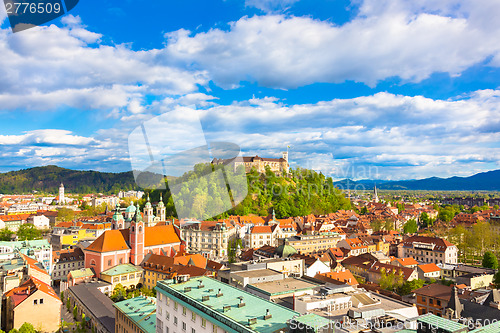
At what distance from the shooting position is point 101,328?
1830 cm

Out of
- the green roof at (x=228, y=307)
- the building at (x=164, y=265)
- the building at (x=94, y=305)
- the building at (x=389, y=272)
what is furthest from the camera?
the building at (x=389, y=272)

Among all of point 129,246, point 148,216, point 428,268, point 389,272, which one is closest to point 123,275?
point 129,246

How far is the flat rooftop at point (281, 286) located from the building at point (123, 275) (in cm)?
1519

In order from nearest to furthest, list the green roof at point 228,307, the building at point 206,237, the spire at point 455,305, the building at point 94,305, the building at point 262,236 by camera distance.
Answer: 1. the green roof at point 228,307
2. the spire at point 455,305
3. the building at point 94,305
4. the building at point 206,237
5. the building at point 262,236

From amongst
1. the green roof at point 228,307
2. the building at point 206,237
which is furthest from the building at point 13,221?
the green roof at point 228,307

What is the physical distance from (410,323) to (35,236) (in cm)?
4717

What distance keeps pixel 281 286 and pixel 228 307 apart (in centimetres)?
542

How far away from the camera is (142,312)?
16859 millimetres

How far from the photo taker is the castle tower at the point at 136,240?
29078 millimetres

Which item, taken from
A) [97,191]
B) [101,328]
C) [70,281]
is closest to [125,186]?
[97,191]

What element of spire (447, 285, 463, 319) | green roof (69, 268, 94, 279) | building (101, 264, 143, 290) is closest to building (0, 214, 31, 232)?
green roof (69, 268, 94, 279)

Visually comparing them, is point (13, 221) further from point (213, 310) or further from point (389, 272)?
point (213, 310)

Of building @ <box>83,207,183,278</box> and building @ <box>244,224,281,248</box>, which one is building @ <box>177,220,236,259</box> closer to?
building @ <box>244,224,281,248</box>

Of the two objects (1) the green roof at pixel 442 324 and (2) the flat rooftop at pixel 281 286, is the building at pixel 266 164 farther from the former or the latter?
(1) the green roof at pixel 442 324
